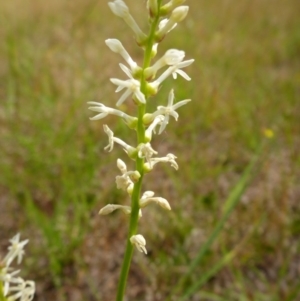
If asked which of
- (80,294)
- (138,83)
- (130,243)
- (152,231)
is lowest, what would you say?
(80,294)

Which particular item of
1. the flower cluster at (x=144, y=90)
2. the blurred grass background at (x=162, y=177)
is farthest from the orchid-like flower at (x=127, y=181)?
the blurred grass background at (x=162, y=177)

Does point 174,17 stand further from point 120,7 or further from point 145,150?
point 145,150

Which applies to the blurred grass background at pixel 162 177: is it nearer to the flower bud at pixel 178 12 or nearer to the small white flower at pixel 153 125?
the small white flower at pixel 153 125

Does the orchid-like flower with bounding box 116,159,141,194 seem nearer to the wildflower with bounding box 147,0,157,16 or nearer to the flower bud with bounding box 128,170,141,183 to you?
the flower bud with bounding box 128,170,141,183

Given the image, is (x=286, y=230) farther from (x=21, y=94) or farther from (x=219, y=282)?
(x=21, y=94)

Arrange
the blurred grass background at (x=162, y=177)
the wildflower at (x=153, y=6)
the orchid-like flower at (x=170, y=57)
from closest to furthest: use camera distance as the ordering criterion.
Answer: the wildflower at (x=153, y=6) < the orchid-like flower at (x=170, y=57) < the blurred grass background at (x=162, y=177)

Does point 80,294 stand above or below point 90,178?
below

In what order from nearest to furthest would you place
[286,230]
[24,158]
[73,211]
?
[286,230] → [73,211] → [24,158]

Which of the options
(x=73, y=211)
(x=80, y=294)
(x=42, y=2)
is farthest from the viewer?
(x=42, y=2)

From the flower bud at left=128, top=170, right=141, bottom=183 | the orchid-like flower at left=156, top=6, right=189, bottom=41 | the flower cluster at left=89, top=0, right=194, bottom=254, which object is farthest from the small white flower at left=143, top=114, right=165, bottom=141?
the orchid-like flower at left=156, top=6, right=189, bottom=41

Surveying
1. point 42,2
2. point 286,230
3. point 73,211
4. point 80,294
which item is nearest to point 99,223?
point 73,211
